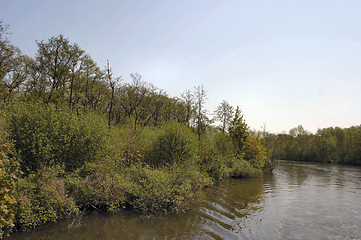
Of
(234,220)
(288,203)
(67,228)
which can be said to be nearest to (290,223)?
(234,220)

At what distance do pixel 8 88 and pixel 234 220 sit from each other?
102 feet

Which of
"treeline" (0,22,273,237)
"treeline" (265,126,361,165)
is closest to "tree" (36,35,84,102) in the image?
"treeline" (0,22,273,237)

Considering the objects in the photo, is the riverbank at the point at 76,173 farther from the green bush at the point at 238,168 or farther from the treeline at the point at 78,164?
the green bush at the point at 238,168

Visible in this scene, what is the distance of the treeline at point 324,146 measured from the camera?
5603 cm

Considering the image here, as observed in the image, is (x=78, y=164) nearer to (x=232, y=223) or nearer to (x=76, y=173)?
(x=76, y=173)

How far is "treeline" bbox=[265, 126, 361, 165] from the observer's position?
184ft

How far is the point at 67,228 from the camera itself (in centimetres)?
1052

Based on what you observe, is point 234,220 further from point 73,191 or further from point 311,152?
point 311,152

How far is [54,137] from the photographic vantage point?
553 inches

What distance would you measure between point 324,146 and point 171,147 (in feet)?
202

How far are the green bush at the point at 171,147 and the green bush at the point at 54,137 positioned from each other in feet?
16.1

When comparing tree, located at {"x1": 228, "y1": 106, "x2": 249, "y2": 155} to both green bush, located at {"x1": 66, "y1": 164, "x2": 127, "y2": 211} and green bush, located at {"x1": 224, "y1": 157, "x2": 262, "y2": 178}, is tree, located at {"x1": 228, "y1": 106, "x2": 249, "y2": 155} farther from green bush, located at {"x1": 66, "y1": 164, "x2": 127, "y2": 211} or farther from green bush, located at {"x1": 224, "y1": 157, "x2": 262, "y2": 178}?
green bush, located at {"x1": 66, "y1": 164, "x2": 127, "y2": 211}

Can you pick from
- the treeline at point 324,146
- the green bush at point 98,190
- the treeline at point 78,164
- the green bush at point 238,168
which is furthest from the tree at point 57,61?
the treeline at point 324,146

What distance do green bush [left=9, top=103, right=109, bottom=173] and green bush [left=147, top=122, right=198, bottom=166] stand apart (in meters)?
4.91
